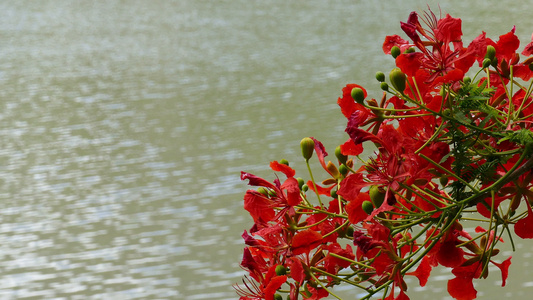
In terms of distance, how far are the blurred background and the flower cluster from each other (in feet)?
9.08

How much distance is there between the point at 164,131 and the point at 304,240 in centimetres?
545

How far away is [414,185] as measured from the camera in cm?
74

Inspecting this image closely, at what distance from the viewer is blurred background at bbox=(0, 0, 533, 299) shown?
4012 millimetres

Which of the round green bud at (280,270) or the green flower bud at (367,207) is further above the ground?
the green flower bud at (367,207)

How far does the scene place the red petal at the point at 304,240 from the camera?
2.46 feet

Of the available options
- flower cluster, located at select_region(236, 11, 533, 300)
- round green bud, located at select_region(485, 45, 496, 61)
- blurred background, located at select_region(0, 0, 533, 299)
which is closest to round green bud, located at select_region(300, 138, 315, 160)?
flower cluster, located at select_region(236, 11, 533, 300)

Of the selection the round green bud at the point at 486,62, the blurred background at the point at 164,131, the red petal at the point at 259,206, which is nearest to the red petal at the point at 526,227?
the round green bud at the point at 486,62

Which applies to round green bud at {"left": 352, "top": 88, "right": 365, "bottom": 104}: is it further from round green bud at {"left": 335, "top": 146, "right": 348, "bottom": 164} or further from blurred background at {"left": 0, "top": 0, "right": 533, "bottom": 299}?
blurred background at {"left": 0, "top": 0, "right": 533, "bottom": 299}

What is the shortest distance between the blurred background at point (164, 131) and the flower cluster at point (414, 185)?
2.77m

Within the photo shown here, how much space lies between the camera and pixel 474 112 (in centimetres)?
76

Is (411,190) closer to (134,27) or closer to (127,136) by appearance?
(127,136)

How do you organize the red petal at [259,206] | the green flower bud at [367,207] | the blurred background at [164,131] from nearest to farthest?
the green flower bud at [367,207] < the red petal at [259,206] < the blurred background at [164,131]

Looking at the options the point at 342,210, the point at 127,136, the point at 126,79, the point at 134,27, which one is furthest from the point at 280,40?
the point at 342,210

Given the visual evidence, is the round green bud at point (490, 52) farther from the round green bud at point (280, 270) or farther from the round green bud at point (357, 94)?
the round green bud at point (280, 270)
